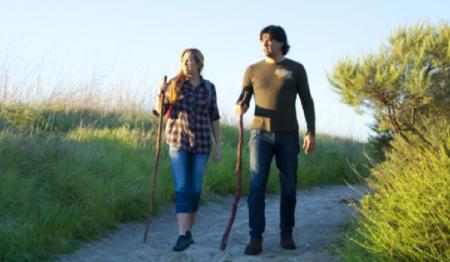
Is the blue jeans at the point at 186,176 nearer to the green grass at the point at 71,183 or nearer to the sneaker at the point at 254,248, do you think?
the sneaker at the point at 254,248

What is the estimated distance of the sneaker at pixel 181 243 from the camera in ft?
20.7

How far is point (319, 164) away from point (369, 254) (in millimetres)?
9698

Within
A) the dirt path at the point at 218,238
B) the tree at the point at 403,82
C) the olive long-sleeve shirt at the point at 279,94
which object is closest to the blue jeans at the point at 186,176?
the dirt path at the point at 218,238

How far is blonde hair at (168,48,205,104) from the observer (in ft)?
21.1

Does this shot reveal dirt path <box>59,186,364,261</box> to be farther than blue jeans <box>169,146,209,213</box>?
No

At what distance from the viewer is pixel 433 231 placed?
4949 millimetres

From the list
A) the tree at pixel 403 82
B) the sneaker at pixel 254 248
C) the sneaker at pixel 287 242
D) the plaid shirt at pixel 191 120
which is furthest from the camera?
the tree at pixel 403 82

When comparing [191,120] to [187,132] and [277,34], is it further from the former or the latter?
[277,34]

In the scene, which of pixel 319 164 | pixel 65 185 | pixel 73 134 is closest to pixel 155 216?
pixel 65 185

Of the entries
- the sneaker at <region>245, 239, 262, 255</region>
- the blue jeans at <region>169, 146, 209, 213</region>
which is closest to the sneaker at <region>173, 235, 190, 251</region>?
the blue jeans at <region>169, 146, 209, 213</region>

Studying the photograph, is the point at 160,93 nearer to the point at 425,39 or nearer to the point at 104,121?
the point at 425,39

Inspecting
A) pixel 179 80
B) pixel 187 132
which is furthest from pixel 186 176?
pixel 179 80

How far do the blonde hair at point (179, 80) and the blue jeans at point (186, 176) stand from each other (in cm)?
51

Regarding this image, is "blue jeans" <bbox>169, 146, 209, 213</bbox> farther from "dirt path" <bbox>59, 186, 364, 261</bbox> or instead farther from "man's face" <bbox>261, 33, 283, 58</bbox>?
"man's face" <bbox>261, 33, 283, 58</bbox>
